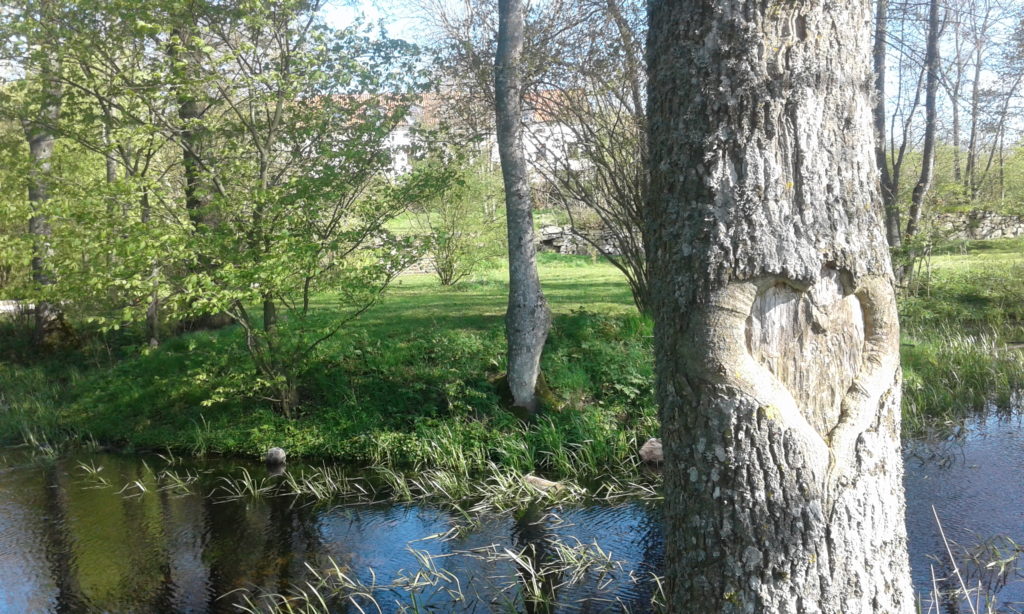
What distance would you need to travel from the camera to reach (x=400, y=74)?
382 inches

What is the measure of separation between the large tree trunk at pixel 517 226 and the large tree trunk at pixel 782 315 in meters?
6.39

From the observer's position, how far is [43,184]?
10961 millimetres

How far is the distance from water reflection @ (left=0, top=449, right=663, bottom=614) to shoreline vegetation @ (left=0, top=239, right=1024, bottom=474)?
4.15 ft

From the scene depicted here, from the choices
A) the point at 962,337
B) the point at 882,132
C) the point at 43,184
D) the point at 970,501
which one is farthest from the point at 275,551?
the point at 882,132

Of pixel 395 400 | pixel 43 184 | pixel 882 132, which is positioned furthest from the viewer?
pixel 882 132

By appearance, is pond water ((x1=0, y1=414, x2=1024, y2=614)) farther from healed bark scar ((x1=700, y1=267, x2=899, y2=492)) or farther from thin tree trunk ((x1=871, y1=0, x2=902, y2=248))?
thin tree trunk ((x1=871, y1=0, x2=902, y2=248))

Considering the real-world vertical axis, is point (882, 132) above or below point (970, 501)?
above

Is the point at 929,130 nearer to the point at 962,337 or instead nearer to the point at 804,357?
the point at 962,337

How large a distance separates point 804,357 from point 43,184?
37.1 feet

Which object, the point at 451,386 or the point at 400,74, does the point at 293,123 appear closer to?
the point at 400,74

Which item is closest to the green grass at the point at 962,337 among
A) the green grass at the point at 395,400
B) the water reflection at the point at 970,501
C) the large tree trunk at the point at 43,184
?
the water reflection at the point at 970,501

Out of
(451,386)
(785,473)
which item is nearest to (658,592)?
(785,473)

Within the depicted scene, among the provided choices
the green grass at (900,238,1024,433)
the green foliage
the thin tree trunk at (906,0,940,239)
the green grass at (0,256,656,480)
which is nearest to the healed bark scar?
the green grass at (0,256,656,480)

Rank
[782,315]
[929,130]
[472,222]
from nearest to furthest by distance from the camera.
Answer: [782,315], [929,130], [472,222]
